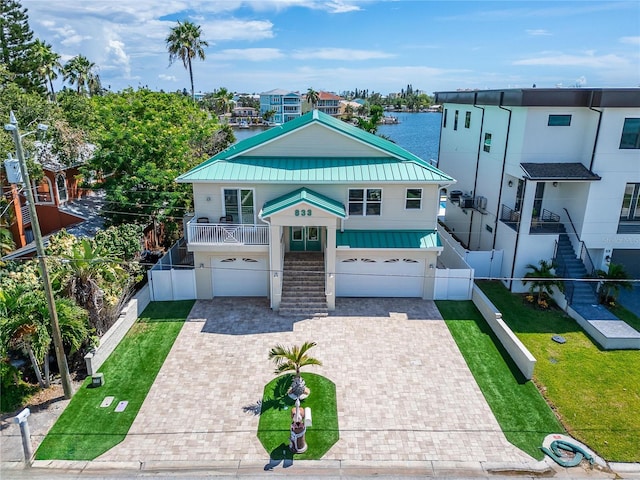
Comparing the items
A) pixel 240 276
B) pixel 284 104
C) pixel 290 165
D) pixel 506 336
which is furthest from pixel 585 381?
pixel 284 104

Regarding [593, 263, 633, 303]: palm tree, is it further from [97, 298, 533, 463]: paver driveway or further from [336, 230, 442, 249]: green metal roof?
[97, 298, 533, 463]: paver driveway

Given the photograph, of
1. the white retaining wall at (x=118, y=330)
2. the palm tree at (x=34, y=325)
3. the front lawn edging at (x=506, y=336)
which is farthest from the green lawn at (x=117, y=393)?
the front lawn edging at (x=506, y=336)

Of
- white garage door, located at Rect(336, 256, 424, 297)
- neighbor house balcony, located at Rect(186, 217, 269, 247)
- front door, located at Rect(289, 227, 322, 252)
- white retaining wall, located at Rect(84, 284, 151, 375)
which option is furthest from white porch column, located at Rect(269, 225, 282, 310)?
white retaining wall, located at Rect(84, 284, 151, 375)

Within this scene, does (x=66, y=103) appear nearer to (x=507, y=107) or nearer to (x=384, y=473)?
(x=507, y=107)

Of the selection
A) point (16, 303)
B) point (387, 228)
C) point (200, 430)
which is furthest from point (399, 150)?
point (16, 303)

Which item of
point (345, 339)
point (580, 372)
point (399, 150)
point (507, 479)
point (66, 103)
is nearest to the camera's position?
point (507, 479)

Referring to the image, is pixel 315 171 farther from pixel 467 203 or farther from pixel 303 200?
pixel 467 203
